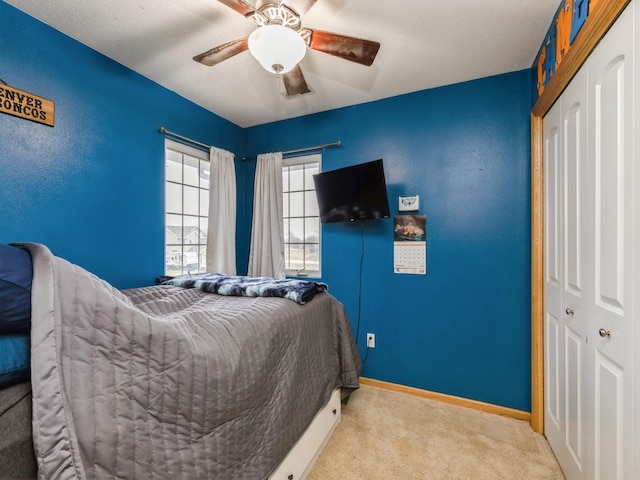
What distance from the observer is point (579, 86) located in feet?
4.66

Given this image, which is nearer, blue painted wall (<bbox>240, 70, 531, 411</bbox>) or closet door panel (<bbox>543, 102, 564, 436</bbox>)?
closet door panel (<bbox>543, 102, 564, 436</bbox>)

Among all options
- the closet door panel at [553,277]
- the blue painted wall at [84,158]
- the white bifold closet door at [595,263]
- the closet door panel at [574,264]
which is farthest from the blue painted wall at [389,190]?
the closet door panel at [574,264]

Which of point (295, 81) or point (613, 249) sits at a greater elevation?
point (295, 81)

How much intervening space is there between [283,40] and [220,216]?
1.87 meters

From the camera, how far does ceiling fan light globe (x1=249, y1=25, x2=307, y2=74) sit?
1.34 meters

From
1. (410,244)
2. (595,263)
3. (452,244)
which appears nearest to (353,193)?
(410,244)

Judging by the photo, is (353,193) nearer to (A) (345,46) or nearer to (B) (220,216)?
(A) (345,46)

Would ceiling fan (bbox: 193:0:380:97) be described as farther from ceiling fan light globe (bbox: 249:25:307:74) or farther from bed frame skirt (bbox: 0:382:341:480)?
bed frame skirt (bbox: 0:382:341:480)

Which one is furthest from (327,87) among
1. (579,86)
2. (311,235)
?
(579,86)

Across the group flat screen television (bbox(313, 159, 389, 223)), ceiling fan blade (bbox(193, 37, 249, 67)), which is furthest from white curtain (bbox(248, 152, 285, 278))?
ceiling fan blade (bbox(193, 37, 249, 67))

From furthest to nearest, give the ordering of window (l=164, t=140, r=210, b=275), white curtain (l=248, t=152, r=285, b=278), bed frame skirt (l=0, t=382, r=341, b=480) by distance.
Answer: white curtain (l=248, t=152, r=285, b=278)
window (l=164, t=140, r=210, b=275)
bed frame skirt (l=0, t=382, r=341, b=480)

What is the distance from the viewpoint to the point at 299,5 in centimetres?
134

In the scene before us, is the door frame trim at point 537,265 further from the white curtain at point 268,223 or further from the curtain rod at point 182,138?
the curtain rod at point 182,138

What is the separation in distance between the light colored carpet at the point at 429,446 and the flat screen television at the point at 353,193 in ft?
5.04
